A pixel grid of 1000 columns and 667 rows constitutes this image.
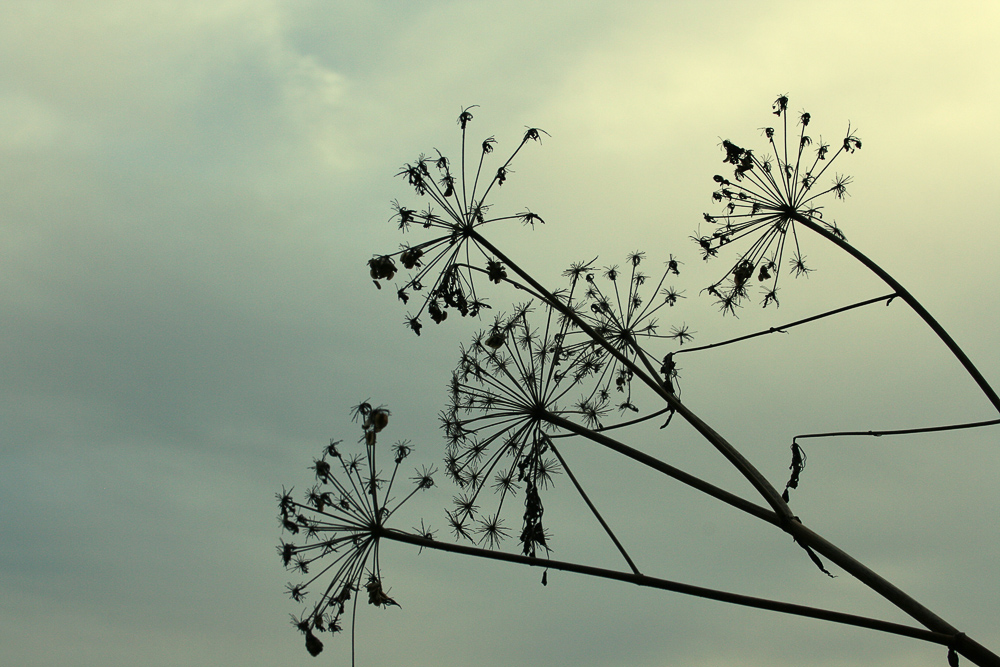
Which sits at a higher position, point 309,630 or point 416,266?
Answer: point 416,266

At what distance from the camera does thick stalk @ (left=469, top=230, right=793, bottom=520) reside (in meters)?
9.03

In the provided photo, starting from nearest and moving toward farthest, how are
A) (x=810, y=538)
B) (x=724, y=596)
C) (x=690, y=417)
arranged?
(x=724, y=596) → (x=810, y=538) → (x=690, y=417)

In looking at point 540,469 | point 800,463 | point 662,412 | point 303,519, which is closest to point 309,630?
point 303,519

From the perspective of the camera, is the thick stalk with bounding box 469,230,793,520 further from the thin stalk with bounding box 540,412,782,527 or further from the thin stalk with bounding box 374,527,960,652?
the thin stalk with bounding box 374,527,960,652

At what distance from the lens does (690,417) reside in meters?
9.67

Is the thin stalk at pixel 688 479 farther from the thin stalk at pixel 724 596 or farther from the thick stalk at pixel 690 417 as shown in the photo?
the thin stalk at pixel 724 596

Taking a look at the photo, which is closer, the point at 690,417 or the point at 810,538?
the point at 810,538

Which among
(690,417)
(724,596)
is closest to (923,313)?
(690,417)

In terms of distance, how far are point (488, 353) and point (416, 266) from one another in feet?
5.08

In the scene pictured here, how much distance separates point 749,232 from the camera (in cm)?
1142

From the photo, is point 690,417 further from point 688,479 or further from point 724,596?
point 724,596

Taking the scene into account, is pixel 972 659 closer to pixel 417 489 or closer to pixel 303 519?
pixel 417 489

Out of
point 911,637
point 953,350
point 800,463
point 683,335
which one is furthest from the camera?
point 683,335

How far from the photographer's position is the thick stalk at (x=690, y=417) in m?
Result: 9.03
